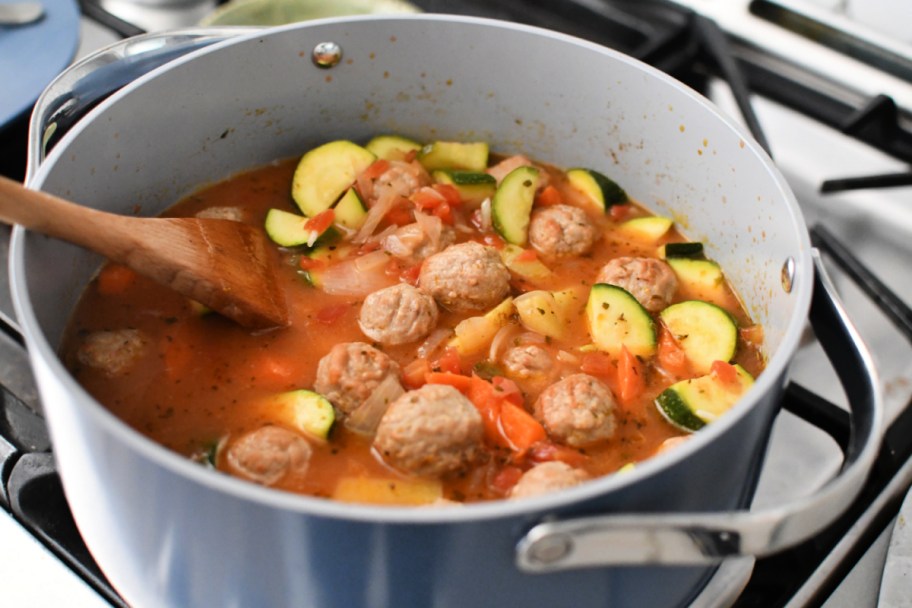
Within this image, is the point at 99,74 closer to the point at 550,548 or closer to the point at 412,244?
the point at 412,244

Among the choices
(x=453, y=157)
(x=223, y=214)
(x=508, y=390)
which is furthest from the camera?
(x=453, y=157)

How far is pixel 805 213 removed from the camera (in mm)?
2879

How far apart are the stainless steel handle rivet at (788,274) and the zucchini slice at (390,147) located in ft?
3.58

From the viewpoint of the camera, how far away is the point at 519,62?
Answer: 247cm

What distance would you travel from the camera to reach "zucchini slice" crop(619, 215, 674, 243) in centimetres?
251

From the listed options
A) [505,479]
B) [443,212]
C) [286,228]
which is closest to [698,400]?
[505,479]

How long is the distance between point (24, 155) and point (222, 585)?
1.78 metres

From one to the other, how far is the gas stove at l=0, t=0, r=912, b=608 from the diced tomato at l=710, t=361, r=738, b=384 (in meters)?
0.17

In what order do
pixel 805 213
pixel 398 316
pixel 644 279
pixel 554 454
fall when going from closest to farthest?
pixel 554 454 → pixel 398 316 → pixel 644 279 → pixel 805 213

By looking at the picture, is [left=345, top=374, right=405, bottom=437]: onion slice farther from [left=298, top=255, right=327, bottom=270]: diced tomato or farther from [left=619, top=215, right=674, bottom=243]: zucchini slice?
[left=619, top=215, right=674, bottom=243]: zucchini slice

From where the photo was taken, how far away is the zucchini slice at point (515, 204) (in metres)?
2.44

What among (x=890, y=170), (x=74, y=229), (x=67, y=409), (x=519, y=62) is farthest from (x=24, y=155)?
(x=890, y=170)

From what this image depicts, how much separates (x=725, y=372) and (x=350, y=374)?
813 mm

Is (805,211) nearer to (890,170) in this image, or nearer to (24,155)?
(890,170)
